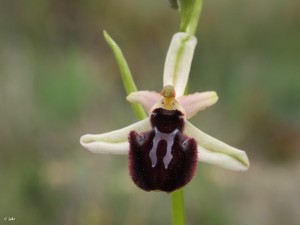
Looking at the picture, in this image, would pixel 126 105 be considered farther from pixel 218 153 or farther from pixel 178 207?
pixel 218 153

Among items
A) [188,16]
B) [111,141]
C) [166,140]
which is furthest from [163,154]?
[188,16]

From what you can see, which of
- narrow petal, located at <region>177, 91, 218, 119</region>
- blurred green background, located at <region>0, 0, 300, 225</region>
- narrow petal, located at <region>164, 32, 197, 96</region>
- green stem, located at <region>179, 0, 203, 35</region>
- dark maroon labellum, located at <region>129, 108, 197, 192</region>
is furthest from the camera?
blurred green background, located at <region>0, 0, 300, 225</region>

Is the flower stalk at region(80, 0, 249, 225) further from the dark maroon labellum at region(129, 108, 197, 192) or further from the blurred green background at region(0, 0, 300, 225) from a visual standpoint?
the blurred green background at region(0, 0, 300, 225)

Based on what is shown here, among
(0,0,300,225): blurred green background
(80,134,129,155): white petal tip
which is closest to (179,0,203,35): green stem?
(80,134,129,155): white petal tip

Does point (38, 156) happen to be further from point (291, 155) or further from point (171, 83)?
point (291, 155)

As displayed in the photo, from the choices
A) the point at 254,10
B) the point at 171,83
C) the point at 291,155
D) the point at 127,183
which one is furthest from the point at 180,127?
the point at 254,10

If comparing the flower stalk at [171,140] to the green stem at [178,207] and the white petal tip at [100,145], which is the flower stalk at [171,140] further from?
the green stem at [178,207]
